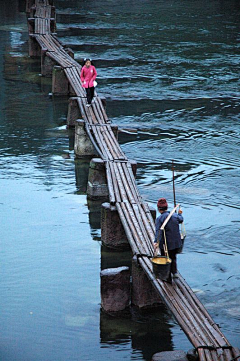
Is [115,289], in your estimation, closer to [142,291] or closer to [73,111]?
[142,291]

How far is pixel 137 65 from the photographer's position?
100 feet

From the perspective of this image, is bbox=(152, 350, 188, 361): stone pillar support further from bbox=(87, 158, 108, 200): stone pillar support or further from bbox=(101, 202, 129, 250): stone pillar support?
bbox=(87, 158, 108, 200): stone pillar support

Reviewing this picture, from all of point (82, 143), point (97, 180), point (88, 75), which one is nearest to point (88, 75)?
point (88, 75)

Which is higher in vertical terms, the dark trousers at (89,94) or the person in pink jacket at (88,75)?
the person in pink jacket at (88,75)

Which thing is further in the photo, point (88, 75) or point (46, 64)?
point (46, 64)

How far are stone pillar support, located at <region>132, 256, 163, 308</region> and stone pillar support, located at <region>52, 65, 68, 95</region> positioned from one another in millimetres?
14210

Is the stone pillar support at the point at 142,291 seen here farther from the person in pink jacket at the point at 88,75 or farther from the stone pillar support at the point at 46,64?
the stone pillar support at the point at 46,64

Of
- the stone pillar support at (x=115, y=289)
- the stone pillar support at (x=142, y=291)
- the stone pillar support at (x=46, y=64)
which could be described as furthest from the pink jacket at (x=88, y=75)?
the stone pillar support at (x=115, y=289)

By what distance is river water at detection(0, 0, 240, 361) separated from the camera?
11047 millimetres

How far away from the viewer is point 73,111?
2077cm

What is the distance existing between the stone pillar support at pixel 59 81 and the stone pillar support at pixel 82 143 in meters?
6.37

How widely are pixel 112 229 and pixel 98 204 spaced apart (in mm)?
2580

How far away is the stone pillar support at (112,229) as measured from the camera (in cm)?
1331

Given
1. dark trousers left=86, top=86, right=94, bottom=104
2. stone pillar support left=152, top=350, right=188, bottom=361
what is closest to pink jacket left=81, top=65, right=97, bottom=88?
dark trousers left=86, top=86, right=94, bottom=104
